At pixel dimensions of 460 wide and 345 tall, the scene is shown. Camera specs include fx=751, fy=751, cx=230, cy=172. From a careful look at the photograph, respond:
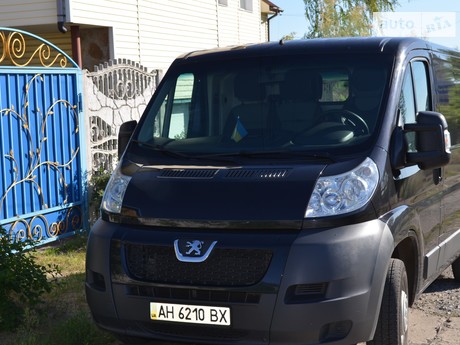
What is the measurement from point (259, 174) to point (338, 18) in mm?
29901

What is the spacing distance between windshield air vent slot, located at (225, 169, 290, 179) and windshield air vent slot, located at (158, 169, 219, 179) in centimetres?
11

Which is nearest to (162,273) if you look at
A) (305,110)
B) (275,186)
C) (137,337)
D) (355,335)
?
A: (137,337)

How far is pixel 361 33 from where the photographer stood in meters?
32.5

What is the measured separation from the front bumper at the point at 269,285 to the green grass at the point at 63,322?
104cm

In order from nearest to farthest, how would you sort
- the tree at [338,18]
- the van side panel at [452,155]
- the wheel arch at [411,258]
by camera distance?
the wheel arch at [411,258] → the van side panel at [452,155] → the tree at [338,18]

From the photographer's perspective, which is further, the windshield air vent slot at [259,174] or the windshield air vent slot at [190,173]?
the windshield air vent slot at [190,173]

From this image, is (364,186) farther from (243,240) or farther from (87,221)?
(87,221)

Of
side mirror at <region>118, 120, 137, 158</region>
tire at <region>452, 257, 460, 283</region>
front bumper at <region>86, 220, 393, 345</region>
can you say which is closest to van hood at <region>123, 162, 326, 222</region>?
front bumper at <region>86, 220, 393, 345</region>

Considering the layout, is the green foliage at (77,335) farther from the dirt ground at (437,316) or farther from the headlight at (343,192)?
the dirt ground at (437,316)

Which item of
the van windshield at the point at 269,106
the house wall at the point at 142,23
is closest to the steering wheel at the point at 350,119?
the van windshield at the point at 269,106

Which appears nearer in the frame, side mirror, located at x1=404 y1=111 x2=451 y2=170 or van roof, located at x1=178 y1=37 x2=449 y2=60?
side mirror, located at x1=404 y1=111 x2=451 y2=170

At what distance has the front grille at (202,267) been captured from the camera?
3.98 metres

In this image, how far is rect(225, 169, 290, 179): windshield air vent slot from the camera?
423cm

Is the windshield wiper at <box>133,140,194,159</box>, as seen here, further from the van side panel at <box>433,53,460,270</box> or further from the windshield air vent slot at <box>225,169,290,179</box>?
the van side panel at <box>433,53,460,270</box>
